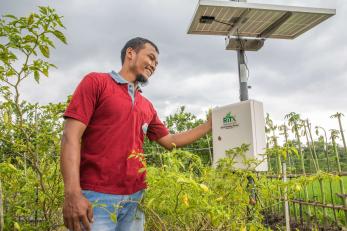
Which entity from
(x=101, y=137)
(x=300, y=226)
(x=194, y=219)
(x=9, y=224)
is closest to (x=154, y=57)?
(x=101, y=137)

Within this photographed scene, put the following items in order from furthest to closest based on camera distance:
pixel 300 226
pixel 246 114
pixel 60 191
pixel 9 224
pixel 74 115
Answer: pixel 300 226 < pixel 60 191 < pixel 9 224 < pixel 246 114 < pixel 74 115

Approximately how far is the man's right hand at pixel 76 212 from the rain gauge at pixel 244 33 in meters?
0.96

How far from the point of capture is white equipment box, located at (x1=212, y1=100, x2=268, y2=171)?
7.52 feet

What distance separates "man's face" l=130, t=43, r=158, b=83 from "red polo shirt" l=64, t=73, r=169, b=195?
265mm

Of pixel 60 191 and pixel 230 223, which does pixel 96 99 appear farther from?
pixel 60 191

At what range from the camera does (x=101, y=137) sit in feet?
6.64

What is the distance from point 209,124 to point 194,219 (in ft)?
2.86

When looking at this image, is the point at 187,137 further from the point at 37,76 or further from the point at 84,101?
the point at 37,76

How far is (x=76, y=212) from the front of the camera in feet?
5.57

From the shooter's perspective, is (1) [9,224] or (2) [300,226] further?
(2) [300,226]

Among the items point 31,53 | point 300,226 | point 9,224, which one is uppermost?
point 31,53

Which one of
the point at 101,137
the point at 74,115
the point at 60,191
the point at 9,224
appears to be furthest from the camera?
the point at 60,191

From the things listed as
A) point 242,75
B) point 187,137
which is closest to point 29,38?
point 187,137

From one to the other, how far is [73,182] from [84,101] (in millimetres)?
451
